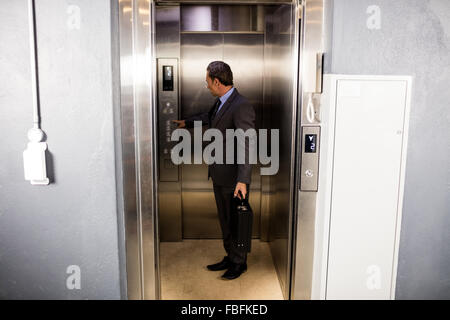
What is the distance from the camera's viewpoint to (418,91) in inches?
77.7

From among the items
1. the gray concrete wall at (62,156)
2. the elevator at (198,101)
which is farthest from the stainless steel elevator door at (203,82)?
the gray concrete wall at (62,156)

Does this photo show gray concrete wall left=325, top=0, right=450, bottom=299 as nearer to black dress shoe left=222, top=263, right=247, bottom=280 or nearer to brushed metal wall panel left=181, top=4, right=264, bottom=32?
black dress shoe left=222, top=263, right=247, bottom=280

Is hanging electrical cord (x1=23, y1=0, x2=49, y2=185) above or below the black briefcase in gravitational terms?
above

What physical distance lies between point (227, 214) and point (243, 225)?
0.35 m

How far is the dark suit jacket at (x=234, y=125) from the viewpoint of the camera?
260 cm

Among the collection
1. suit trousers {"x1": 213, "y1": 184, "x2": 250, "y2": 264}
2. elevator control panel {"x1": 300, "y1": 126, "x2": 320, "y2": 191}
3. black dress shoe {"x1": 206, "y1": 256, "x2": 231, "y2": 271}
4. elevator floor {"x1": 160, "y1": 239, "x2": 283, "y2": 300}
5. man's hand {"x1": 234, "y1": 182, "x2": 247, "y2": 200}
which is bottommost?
elevator floor {"x1": 160, "y1": 239, "x2": 283, "y2": 300}

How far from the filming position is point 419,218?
205cm

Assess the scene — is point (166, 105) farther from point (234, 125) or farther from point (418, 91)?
point (418, 91)

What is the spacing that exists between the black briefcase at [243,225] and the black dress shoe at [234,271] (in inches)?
12.8

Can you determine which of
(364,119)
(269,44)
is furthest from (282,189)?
(269,44)

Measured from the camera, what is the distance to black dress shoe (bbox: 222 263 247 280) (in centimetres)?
288

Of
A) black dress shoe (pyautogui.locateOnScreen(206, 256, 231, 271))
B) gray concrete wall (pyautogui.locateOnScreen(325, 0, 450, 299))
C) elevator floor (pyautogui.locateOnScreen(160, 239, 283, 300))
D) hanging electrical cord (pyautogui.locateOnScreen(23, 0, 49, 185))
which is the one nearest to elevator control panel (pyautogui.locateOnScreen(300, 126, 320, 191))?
gray concrete wall (pyautogui.locateOnScreen(325, 0, 450, 299))

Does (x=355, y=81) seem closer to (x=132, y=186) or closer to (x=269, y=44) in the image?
(x=132, y=186)

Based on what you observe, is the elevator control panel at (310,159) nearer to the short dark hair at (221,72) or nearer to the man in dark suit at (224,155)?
the man in dark suit at (224,155)
